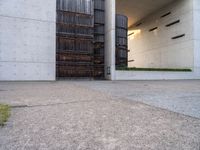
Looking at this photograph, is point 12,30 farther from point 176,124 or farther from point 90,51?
point 176,124

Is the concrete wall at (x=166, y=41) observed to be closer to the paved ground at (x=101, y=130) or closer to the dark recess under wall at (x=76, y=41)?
the dark recess under wall at (x=76, y=41)

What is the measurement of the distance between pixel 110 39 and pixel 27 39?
6625mm

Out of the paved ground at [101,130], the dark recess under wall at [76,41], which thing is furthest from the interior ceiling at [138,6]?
the paved ground at [101,130]

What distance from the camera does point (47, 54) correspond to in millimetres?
15375

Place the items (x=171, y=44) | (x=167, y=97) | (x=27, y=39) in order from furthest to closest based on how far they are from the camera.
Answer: (x=171, y=44), (x=27, y=39), (x=167, y=97)

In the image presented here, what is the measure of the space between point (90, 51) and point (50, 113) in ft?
44.5

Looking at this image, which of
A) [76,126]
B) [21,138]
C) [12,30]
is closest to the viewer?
[21,138]

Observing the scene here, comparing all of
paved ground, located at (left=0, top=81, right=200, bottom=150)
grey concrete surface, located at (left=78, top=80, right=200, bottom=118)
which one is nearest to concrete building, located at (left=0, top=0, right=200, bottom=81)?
grey concrete surface, located at (left=78, top=80, right=200, bottom=118)

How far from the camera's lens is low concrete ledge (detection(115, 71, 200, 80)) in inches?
666

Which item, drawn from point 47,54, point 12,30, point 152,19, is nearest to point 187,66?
point 152,19

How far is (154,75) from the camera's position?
59.4 feet

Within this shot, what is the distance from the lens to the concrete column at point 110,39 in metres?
16.8

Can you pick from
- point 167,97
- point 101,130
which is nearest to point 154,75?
point 167,97

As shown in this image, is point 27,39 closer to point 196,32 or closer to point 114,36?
point 114,36
